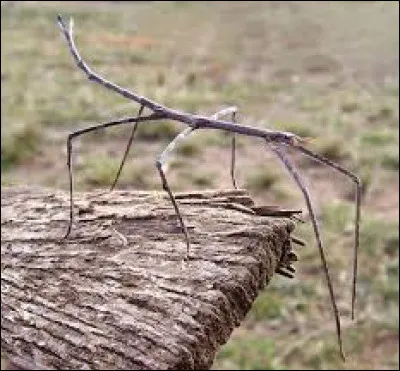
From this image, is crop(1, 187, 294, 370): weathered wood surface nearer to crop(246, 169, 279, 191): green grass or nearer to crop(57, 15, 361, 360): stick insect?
crop(57, 15, 361, 360): stick insect

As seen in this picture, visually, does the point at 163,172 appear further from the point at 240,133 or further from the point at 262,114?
the point at 262,114

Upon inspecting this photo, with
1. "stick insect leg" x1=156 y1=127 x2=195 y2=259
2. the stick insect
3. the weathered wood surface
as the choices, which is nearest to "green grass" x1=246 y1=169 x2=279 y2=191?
the stick insect

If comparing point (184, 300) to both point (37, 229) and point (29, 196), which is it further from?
point (29, 196)

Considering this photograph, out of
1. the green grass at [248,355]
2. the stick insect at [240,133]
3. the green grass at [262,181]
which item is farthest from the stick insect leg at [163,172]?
the green grass at [262,181]

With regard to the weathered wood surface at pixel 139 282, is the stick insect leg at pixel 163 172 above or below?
above

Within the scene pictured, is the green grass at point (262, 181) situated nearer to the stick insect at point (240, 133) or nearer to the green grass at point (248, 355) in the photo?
the green grass at point (248, 355)

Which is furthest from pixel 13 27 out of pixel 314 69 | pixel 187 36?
pixel 314 69
